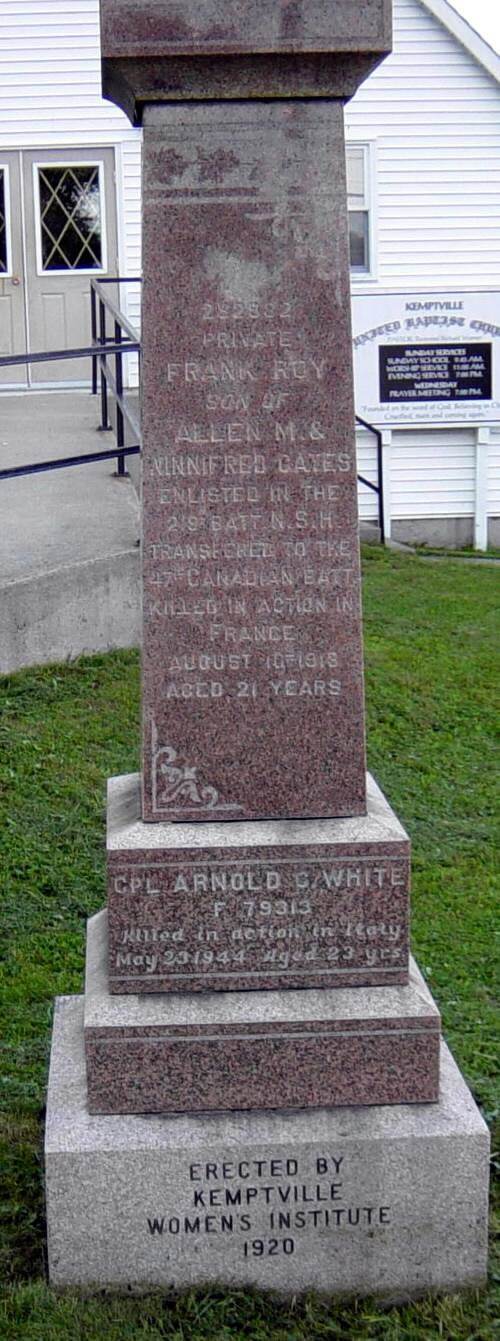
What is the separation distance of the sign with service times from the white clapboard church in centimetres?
1

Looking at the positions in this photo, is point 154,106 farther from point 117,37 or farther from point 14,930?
point 14,930

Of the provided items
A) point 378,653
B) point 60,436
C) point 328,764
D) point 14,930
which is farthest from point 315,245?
point 60,436

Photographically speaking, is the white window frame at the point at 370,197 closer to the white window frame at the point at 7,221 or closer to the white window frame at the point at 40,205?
the white window frame at the point at 40,205

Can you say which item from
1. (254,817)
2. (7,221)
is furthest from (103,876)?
(7,221)

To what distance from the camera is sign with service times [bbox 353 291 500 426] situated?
1441 centimetres

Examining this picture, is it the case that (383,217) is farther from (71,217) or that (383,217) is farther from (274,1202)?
(274,1202)

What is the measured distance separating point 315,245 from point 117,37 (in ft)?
1.99

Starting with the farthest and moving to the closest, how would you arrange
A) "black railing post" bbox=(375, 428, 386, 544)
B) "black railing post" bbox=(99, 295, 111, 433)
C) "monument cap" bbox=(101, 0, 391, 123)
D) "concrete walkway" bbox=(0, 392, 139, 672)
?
"black railing post" bbox=(375, 428, 386, 544) < "black railing post" bbox=(99, 295, 111, 433) < "concrete walkway" bbox=(0, 392, 139, 672) < "monument cap" bbox=(101, 0, 391, 123)

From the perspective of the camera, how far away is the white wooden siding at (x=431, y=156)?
14242 mm

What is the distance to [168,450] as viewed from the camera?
340cm

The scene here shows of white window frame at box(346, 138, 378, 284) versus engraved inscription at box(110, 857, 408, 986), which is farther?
white window frame at box(346, 138, 378, 284)

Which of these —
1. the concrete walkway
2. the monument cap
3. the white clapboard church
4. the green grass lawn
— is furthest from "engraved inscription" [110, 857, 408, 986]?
the white clapboard church

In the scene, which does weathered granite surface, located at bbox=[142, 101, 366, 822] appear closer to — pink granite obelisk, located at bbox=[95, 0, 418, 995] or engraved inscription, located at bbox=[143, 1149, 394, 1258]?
pink granite obelisk, located at bbox=[95, 0, 418, 995]

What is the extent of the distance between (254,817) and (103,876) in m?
2.29
